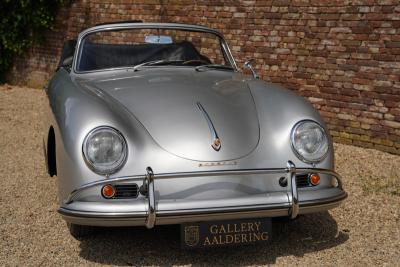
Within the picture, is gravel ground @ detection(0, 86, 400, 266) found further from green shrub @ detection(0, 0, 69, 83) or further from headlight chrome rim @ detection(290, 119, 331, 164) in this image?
green shrub @ detection(0, 0, 69, 83)

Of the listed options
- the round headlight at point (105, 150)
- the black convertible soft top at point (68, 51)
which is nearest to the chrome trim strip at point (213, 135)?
the round headlight at point (105, 150)

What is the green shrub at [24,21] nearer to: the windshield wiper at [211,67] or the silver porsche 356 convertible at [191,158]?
the windshield wiper at [211,67]

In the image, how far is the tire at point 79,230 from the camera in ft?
11.0

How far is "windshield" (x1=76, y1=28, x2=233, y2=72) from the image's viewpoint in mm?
4281

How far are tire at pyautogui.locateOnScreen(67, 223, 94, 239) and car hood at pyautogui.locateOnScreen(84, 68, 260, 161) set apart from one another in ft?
2.58

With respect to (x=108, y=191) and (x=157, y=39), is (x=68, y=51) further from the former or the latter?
(x=108, y=191)

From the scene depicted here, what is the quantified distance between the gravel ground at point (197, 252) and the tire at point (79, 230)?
0.05m

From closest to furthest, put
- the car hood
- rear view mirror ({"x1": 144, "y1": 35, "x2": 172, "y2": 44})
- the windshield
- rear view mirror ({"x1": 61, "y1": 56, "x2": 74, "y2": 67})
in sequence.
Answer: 1. the car hood
2. the windshield
3. rear view mirror ({"x1": 144, "y1": 35, "x2": 172, "y2": 44})
4. rear view mirror ({"x1": 61, "y1": 56, "x2": 74, "y2": 67})

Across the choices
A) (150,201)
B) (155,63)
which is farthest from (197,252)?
(155,63)

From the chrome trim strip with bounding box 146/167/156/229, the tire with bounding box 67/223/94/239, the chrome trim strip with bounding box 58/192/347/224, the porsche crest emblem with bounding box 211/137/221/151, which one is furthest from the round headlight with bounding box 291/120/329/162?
the tire with bounding box 67/223/94/239

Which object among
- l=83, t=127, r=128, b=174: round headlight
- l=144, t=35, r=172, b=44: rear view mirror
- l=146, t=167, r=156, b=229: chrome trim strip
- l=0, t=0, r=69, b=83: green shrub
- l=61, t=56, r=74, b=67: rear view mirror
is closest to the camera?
l=146, t=167, r=156, b=229: chrome trim strip

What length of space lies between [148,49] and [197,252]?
76.4 inches

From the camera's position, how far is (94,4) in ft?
32.0

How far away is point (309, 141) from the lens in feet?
10.4
